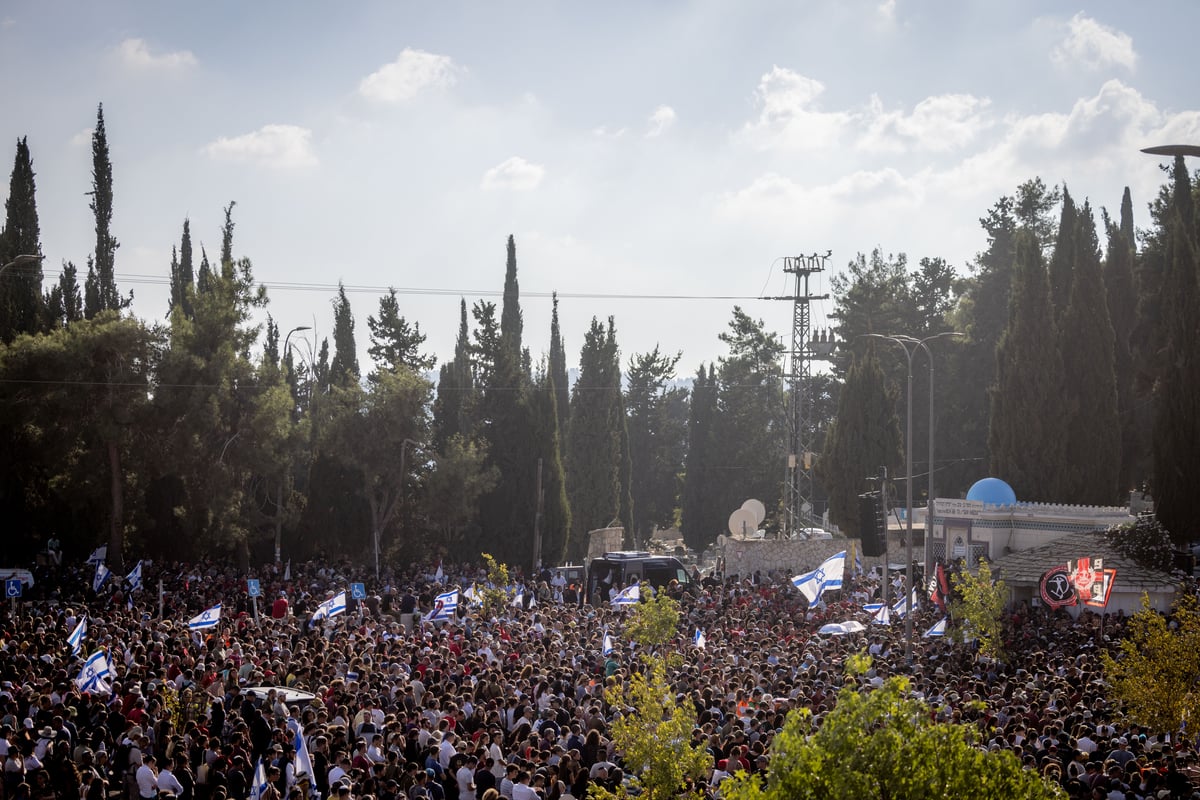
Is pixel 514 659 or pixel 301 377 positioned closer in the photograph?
pixel 514 659

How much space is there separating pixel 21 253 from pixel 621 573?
29.6 metres

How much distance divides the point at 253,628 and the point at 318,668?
6.11 meters

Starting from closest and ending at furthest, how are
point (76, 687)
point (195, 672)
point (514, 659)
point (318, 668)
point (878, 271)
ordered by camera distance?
point (76, 687)
point (195, 672)
point (318, 668)
point (514, 659)
point (878, 271)

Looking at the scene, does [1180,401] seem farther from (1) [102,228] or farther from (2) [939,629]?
(1) [102,228]

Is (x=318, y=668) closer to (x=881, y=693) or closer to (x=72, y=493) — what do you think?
(x=881, y=693)

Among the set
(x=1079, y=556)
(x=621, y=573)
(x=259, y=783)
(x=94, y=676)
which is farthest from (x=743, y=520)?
(x=259, y=783)

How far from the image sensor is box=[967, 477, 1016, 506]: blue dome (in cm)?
4053

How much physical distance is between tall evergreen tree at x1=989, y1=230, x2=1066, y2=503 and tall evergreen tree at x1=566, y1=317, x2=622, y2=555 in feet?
61.5

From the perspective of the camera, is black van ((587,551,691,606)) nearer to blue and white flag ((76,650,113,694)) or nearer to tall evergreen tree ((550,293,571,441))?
blue and white flag ((76,650,113,694))

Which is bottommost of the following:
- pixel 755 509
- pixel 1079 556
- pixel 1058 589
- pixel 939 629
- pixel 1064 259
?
pixel 755 509

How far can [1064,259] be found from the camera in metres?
49.4

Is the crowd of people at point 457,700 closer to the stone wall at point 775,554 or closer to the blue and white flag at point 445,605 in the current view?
the blue and white flag at point 445,605

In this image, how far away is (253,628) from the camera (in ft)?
81.3

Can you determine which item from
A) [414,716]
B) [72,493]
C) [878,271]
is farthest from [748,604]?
[878,271]
